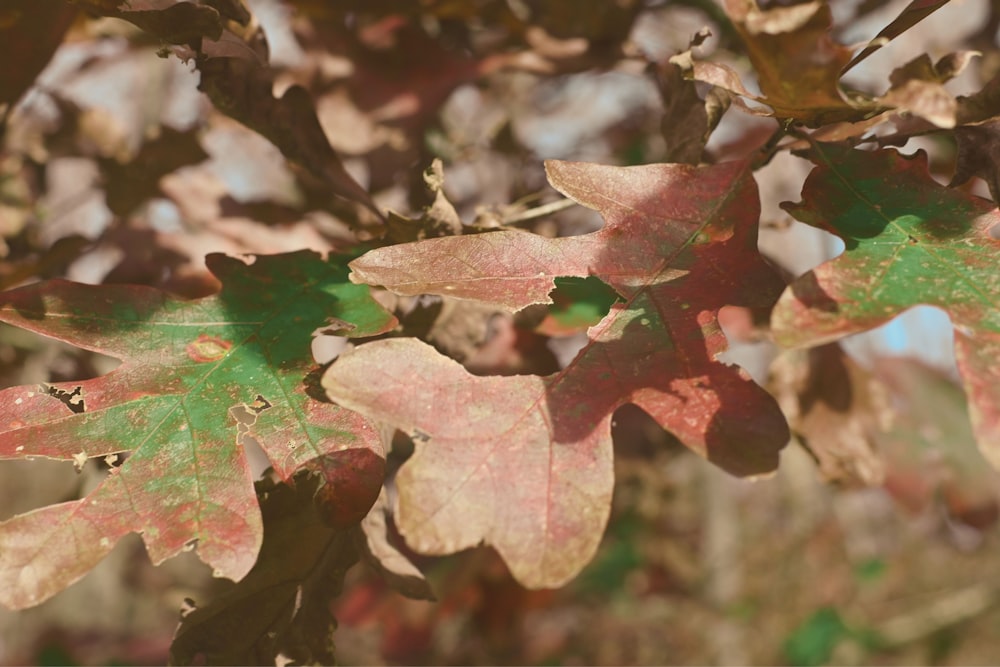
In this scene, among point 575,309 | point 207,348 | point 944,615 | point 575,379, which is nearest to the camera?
point 575,379

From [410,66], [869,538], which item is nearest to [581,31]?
[410,66]

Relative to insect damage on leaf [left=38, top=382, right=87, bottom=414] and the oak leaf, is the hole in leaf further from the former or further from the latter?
insect damage on leaf [left=38, top=382, right=87, bottom=414]

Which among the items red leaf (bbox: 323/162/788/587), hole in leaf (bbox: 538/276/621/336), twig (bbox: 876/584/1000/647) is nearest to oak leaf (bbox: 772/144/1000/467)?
red leaf (bbox: 323/162/788/587)

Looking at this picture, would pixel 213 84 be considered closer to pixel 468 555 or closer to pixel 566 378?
pixel 566 378

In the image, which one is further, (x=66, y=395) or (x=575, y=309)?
(x=575, y=309)

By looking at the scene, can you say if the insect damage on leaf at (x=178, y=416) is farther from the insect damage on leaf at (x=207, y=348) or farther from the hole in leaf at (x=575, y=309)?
the hole in leaf at (x=575, y=309)

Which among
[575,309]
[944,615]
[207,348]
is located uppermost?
[207,348]

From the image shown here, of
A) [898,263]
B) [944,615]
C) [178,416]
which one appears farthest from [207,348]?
[944,615]

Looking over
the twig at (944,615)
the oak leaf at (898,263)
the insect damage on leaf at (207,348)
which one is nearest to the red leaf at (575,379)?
the oak leaf at (898,263)

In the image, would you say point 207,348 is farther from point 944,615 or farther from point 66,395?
point 944,615
